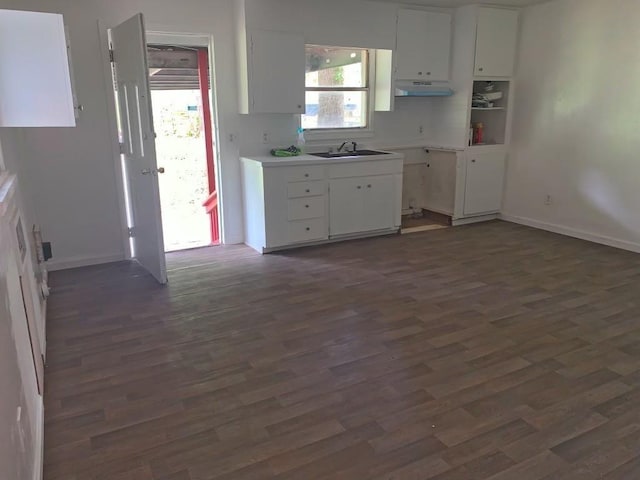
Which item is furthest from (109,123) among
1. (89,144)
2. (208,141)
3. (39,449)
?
(39,449)

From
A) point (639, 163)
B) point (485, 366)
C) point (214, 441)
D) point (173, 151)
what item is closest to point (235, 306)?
point (214, 441)

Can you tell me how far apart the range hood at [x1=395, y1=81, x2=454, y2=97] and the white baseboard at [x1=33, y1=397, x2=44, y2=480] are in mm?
4421

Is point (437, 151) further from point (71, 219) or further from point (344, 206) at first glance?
point (71, 219)

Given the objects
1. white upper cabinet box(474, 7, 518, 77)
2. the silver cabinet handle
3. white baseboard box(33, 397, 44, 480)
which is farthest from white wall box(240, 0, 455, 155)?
white baseboard box(33, 397, 44, 480)

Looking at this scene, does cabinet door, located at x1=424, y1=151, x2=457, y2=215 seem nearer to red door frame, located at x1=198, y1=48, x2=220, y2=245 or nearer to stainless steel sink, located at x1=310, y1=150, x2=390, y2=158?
stainless steel sink, located at x1=310, y1=150, x2=390, y2=158

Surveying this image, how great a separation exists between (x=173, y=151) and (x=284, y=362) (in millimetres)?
3922

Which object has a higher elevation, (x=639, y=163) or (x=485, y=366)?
(x=639, y=163)

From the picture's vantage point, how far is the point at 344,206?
4.92m

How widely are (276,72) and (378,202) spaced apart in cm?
163

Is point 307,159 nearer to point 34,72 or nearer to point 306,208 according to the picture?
point 306,208

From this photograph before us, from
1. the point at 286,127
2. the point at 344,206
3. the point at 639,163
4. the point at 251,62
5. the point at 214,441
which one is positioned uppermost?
the point at 251,62

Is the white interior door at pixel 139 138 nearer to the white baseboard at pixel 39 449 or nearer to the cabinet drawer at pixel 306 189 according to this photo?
the cabinet drawer at pixel 306 189

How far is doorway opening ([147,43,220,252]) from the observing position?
16.1ft

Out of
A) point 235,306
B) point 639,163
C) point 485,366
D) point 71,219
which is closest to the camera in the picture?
point 485,366
